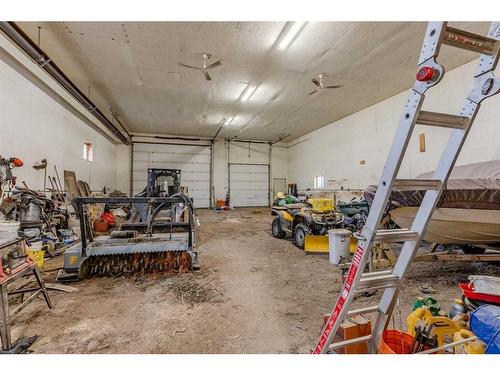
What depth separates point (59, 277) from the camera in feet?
10.5

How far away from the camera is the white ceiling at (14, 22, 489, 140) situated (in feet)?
14.7

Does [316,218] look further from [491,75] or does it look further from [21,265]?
[21,265]

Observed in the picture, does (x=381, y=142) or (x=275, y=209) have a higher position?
(x=381, y=142)

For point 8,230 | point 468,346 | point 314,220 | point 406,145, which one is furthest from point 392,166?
point 8,230

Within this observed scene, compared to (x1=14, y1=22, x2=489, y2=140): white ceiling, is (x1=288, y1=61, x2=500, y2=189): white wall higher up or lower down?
lower down

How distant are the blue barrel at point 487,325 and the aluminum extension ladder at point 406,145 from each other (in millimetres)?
452

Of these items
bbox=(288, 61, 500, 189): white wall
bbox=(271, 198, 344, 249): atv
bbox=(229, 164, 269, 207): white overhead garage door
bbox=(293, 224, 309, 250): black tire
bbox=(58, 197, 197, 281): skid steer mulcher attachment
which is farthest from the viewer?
bbox=(229, 164, 269, 207): white overhead garage door

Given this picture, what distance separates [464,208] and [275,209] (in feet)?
14.7

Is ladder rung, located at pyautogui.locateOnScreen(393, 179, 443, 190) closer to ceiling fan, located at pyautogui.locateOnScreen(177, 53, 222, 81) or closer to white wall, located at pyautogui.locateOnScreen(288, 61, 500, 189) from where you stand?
ceiling fan, located at pyautogui.locateOnScreen(177, 53, 222, 81)

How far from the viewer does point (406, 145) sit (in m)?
1.04

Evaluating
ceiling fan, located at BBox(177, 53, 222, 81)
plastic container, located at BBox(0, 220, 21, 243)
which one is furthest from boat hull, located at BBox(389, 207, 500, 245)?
plastic container, located at BBox(0, 220, 21, 243)

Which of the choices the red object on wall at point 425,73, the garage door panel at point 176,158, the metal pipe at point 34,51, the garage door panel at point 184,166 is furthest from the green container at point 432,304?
the garage door panel at point 176,158

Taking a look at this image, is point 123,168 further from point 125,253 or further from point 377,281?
point 377,281

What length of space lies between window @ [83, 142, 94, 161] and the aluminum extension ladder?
31.7 ft
